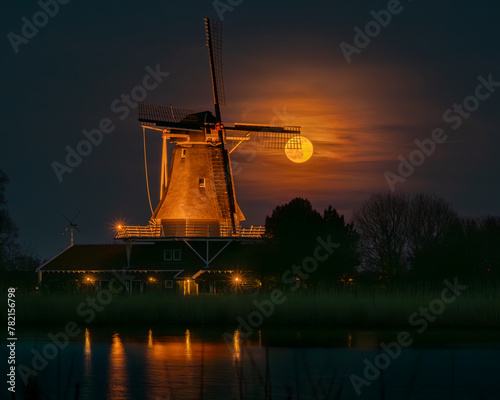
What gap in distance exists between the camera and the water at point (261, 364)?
1652 cm

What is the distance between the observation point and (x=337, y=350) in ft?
76.4

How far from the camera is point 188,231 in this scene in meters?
49.3

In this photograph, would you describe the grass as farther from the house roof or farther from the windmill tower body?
the house roof

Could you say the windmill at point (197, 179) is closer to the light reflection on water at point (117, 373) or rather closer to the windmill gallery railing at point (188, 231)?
the windmill gallery railing at point (188, 231)

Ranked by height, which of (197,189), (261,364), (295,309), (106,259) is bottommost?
(261,364)

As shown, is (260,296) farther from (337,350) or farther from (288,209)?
(288,209)

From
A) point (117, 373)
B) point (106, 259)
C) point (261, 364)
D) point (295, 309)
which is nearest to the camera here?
point (117, 373)

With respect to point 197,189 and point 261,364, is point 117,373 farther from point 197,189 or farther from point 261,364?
point 197,189

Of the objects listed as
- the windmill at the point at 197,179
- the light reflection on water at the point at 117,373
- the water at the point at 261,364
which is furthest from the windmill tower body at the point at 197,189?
the light reflection on water at the point at 117,373

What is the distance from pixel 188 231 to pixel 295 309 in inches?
758

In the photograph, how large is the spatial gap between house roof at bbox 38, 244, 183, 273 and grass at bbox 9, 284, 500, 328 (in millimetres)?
17542

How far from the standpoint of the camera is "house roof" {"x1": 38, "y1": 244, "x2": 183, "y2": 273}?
168 feet

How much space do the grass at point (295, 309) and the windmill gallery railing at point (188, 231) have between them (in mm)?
15513

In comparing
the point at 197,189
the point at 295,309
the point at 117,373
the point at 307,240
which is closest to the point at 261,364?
the point at 117,373
